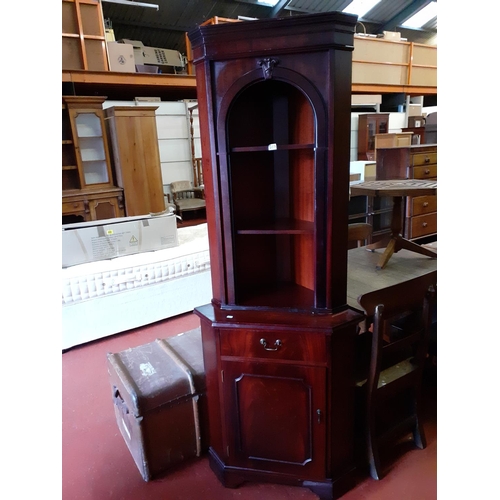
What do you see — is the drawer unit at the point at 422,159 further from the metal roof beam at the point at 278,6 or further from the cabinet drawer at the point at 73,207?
the metal roof beam at the point at 278,6

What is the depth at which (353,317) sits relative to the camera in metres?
1.43

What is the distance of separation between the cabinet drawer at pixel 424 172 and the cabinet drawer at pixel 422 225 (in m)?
0.46

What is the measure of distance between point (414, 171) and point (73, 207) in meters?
3.59

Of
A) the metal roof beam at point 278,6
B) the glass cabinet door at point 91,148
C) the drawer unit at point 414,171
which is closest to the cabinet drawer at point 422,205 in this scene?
the drawer unit at point 414,171

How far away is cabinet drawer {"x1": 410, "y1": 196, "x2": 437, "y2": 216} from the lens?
159 inches

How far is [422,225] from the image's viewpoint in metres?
4.15

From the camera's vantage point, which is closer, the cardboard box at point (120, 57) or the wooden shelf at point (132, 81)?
the wooden shelf at point (132, 81)

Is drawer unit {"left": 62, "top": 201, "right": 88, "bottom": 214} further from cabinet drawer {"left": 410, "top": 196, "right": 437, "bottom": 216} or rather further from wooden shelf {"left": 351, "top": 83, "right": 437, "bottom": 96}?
wooden shelf {"left": 351, "top": 83, "right": 437, "bottom": 96}

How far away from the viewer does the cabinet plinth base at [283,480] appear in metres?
1.59

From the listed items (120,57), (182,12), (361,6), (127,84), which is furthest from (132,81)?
(361,6)

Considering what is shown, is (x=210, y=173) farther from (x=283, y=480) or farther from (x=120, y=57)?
(x=120, y=57)
